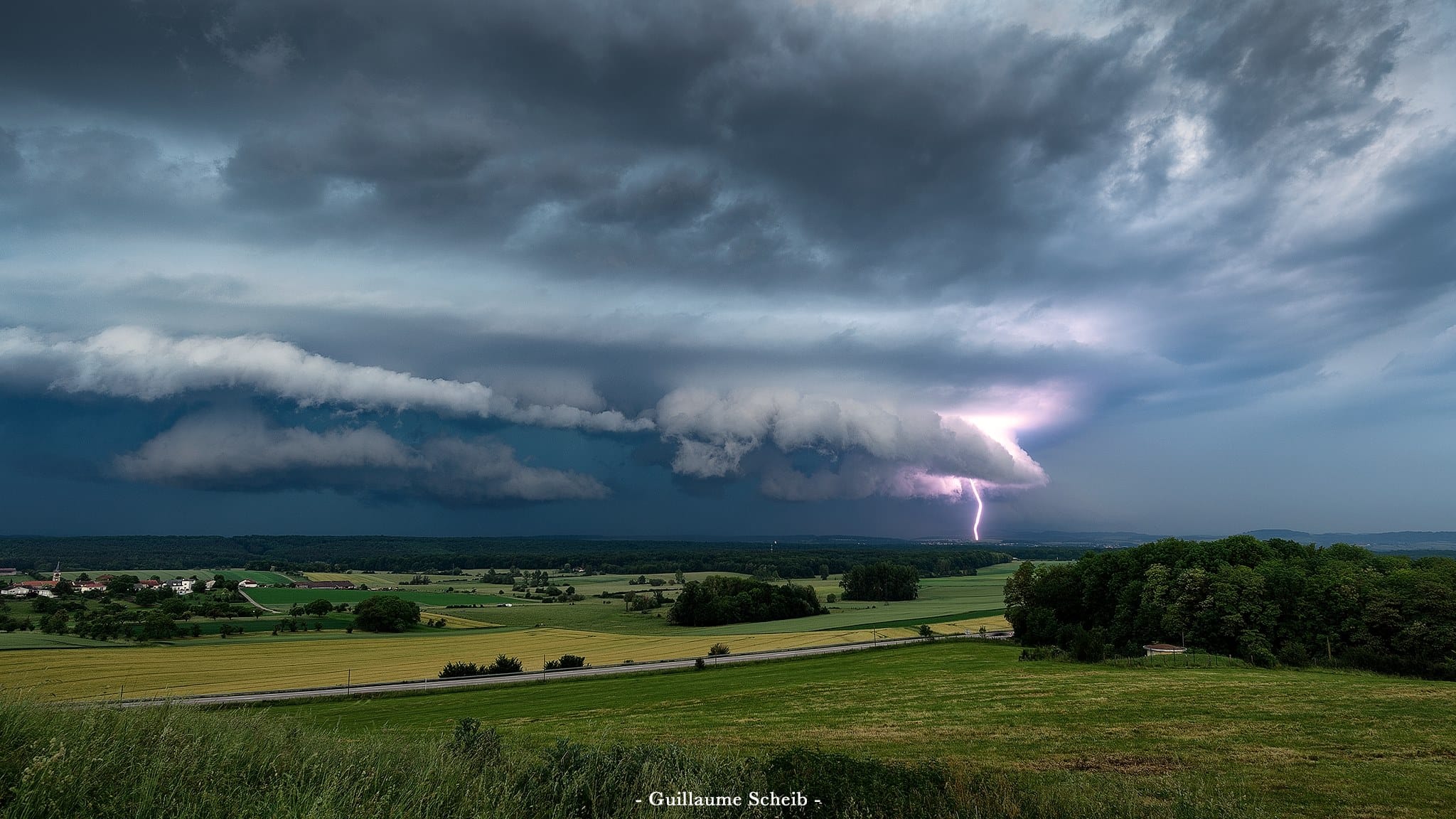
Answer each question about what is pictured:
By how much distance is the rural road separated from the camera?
51500 millimetres

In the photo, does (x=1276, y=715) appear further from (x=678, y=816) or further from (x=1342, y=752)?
(x=678, y=816)

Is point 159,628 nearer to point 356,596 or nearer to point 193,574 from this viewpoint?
point 356,596

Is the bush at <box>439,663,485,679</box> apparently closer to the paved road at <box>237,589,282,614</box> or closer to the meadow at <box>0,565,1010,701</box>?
the meadow at <box>0,565,1010,701</box>

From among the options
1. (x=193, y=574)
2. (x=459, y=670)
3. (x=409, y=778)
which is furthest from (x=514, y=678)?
(x=193, y=574)

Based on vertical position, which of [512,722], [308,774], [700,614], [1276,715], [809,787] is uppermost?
[308,774]

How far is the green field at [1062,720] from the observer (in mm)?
17562

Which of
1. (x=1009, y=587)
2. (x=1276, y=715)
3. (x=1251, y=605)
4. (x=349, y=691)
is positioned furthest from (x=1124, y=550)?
(x=349, y=691)

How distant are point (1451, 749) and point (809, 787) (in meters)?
23.7

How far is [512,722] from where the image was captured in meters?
37.2

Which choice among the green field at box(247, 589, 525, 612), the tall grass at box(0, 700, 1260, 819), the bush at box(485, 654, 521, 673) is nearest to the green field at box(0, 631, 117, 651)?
the green field at box(247, 589, 525, 612)

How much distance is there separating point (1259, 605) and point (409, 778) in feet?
227

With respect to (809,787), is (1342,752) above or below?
below

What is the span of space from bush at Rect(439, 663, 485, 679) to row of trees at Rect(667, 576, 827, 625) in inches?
2106

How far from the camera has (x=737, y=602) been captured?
395ft
